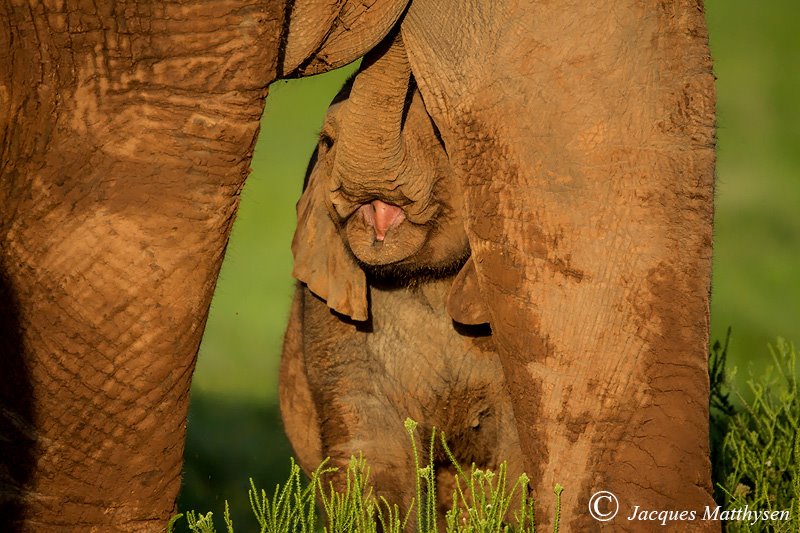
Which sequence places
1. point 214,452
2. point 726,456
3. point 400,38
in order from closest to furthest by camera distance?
point 400,38 → point 726,456 → point 214,452

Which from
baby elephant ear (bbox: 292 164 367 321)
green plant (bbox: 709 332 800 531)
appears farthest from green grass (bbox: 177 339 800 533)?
baby elephant ear (bbox: 292 164 367 321)

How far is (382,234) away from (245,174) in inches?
55.6

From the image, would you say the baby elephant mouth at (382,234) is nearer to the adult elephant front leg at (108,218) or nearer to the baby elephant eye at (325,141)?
the baby elephant eye at (325,141)

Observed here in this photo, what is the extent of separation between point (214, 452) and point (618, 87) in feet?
12.6

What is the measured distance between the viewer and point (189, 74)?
8.23 feet

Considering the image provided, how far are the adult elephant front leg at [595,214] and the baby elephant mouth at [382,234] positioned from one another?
2.82 feet

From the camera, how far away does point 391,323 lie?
4.46 metres

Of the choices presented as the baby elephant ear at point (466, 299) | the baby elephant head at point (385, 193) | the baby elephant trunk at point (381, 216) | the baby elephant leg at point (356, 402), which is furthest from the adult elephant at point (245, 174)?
the baby elephant leg at point (356, 402)

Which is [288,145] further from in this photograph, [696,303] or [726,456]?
[696,303]

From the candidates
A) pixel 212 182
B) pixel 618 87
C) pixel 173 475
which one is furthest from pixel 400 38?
pixel 173 475

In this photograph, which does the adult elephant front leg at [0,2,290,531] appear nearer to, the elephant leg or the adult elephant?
the adult elephant

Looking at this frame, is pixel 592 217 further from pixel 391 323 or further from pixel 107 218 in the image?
pixel 391 323

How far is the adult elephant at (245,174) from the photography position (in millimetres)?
2498

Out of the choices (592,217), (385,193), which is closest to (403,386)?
(385,193)
